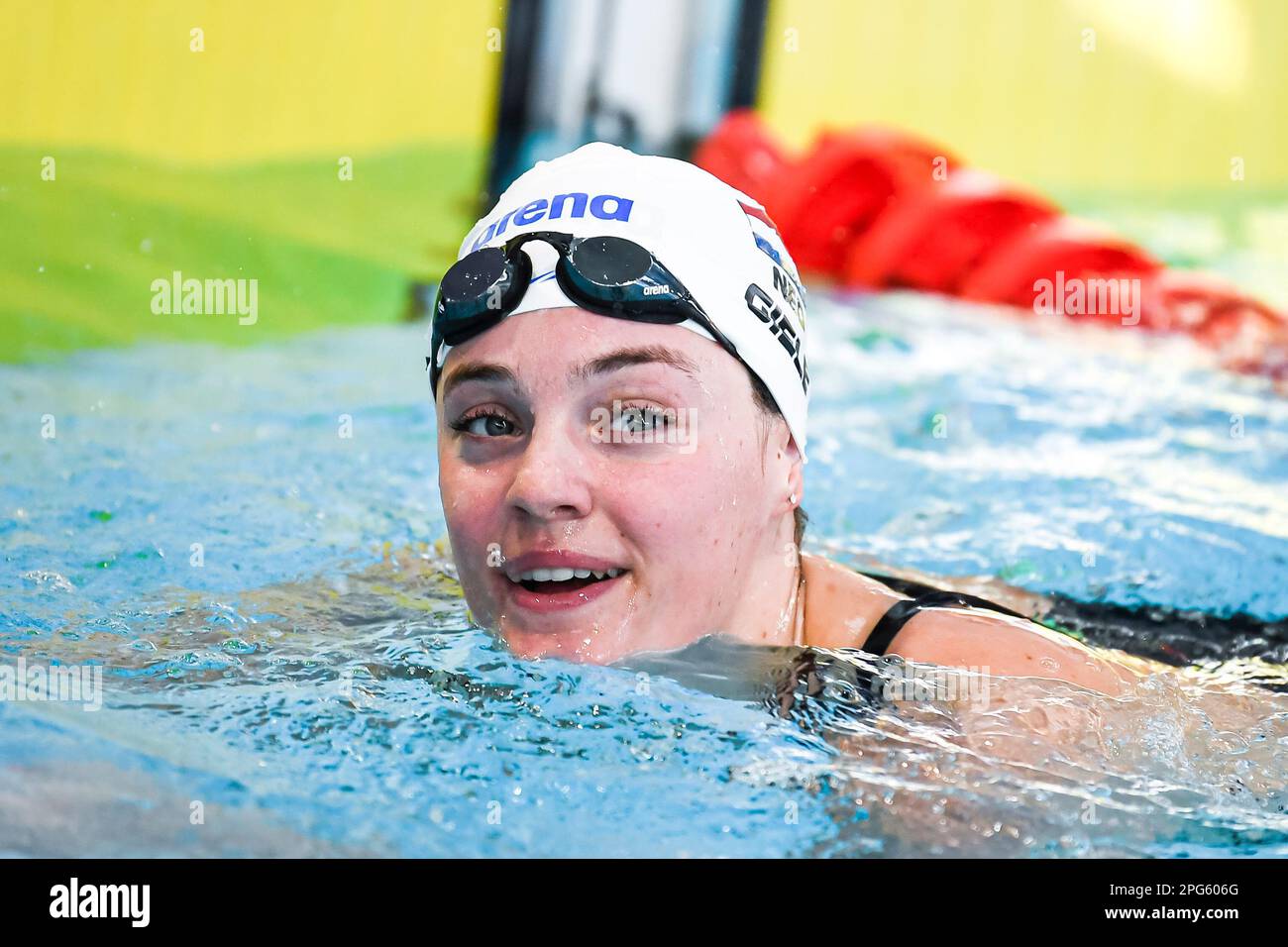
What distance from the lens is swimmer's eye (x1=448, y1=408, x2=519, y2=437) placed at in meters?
2.29

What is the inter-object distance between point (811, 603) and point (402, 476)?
2009 mm

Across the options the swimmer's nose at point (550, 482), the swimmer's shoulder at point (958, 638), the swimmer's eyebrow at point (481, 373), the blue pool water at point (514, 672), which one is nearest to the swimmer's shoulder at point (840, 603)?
the swimmer's shoulder at point (958, 638)

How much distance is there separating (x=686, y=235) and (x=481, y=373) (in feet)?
1.59

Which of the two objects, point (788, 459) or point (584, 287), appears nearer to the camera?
point (584, 287)

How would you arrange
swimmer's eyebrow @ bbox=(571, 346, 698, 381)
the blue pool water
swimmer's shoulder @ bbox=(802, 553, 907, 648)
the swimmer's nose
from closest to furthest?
the blue pool water
the swimmer's nose
swimmer's eyebrow @ bbox=(571, 346, 698, 381)
swimmer's shoulder @ bbox=(802, 553, 907, 648)

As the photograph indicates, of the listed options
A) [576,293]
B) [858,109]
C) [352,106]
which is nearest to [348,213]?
[352,106]

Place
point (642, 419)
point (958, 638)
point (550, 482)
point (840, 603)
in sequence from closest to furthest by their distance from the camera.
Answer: point (550, 482)
point (642, 419)
point (958, 638)
point (840, 603)

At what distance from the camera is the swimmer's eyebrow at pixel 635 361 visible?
224 centimetres

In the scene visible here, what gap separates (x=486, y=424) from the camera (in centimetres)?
230

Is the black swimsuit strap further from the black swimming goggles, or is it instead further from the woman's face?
the black swimming goggles

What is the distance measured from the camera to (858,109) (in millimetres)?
7234

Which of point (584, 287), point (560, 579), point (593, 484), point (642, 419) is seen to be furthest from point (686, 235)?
point (560, 579)

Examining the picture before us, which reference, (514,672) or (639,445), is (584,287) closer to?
(639,445)

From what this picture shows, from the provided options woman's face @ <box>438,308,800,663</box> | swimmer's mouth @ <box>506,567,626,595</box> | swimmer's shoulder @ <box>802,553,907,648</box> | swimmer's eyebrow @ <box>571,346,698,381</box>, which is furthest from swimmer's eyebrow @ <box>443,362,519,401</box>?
swimmer's shoulder @ <box>802,553,907,648</box>
